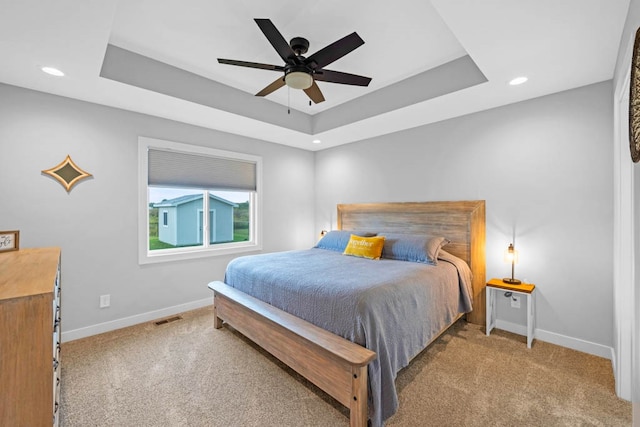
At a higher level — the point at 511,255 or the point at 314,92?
the point at 314,92

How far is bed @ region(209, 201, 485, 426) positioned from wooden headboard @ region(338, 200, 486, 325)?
1 centimetres

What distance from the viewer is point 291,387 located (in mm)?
2051

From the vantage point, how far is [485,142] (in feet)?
10.3

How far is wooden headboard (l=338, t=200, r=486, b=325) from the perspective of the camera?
3.15 m

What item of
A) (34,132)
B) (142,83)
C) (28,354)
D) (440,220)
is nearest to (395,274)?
(440,220)

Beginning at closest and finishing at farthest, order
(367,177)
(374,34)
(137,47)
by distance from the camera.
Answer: (374,34)
(137,47)
(367,177)

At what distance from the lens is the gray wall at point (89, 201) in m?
2.55

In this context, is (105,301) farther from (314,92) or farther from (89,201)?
(314,92)

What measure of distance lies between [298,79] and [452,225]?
7.91 ft

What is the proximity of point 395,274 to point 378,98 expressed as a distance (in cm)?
209

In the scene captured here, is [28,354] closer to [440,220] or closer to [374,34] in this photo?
[374,34]

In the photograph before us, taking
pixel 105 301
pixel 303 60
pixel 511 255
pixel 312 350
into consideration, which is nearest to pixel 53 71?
pixel 303 60

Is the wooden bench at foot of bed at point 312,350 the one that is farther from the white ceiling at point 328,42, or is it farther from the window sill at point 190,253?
the white ceiling at point 328,42

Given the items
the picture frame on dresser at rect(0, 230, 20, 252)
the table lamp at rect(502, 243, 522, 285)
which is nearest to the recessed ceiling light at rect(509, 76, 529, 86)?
the table lamp at rect(502, 243, 522, 285)
